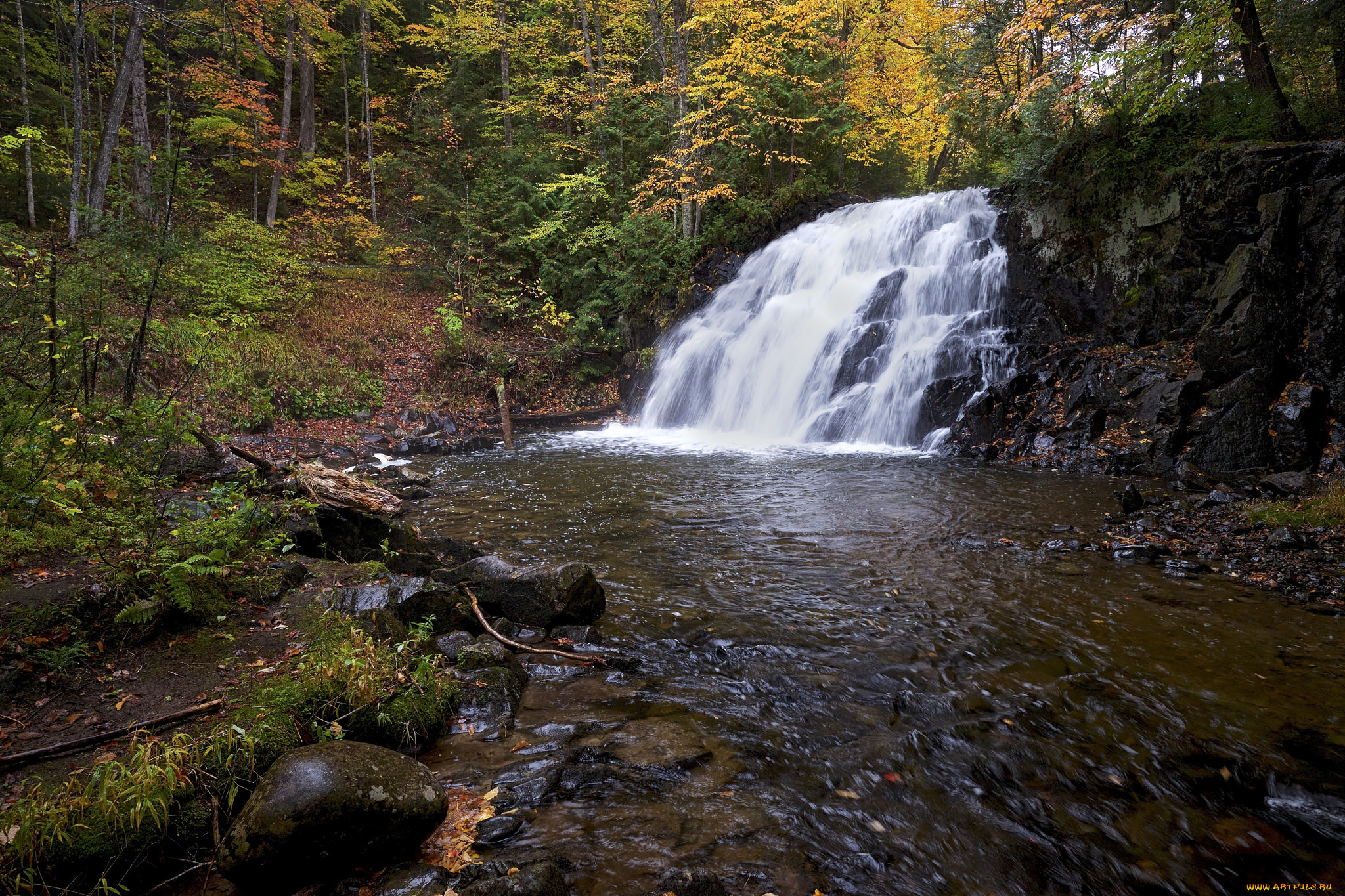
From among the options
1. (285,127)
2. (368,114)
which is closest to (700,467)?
(285,127)

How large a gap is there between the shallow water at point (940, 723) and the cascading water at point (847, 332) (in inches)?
236

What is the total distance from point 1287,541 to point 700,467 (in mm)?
7405

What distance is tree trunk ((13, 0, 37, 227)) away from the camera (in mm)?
14688

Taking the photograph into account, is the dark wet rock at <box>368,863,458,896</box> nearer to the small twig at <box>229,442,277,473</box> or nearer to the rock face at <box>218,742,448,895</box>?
the rock face at <box>218,742,448,895</box>

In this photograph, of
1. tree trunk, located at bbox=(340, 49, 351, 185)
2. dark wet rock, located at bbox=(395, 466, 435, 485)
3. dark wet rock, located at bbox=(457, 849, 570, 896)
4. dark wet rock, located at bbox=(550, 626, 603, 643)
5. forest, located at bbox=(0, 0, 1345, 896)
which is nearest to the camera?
dark wet rock, located at bbox=(457, 849, 570, 896)

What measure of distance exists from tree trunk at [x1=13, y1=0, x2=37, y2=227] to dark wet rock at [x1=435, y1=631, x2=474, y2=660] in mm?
19343

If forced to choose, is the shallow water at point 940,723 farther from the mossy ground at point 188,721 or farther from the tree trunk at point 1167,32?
the tree trunk at point 1167,32

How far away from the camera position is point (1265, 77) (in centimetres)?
909

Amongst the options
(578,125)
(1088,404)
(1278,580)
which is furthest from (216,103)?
(1278,580)

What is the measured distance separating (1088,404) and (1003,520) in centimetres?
441

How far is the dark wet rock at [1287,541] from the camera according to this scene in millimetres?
5500

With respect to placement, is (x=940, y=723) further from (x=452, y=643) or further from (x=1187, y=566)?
(x=1187, y=566)

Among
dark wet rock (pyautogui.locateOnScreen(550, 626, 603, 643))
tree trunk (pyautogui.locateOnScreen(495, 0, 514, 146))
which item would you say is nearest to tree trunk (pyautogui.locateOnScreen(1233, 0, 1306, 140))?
dark wet rock (pyautogui.locateOnScreen(550, 626, 603, 643))

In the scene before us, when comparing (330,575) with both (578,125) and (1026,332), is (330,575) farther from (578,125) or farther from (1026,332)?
(578,125)
